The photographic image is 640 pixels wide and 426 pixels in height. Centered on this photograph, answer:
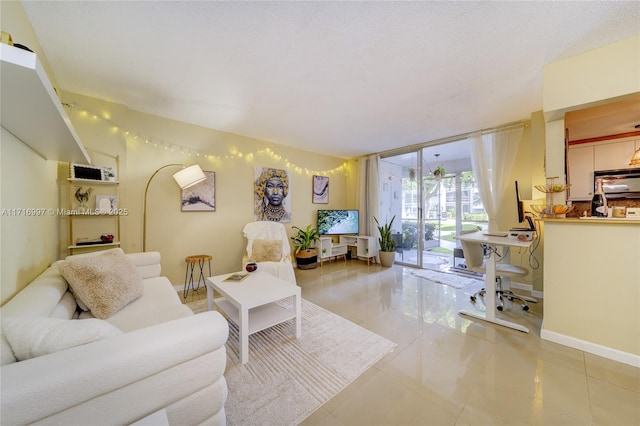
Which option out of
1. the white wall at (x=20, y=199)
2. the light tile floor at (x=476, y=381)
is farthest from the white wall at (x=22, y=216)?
the light tile floor at (x=476, y=381)

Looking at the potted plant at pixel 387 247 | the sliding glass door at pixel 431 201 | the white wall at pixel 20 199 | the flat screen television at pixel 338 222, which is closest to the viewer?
the white wall at pixel 20 199

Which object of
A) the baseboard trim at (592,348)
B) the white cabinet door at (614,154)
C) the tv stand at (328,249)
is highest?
the white cabinet door at (614,154)

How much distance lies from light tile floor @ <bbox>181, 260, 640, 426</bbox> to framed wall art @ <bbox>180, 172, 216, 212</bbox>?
2499mm

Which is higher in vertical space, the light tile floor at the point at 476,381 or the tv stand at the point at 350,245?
the tv stand at the point at 350,245

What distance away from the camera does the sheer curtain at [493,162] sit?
3.39 m

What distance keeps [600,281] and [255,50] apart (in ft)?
11.0

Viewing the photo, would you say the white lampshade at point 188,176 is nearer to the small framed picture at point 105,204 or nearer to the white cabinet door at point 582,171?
the small framed picture at point 105,204

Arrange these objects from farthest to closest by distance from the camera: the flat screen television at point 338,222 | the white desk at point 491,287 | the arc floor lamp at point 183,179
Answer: the flat screen television at point 338,222 < the arc floor lamp at point 183,179 < the white desk at point 491,287

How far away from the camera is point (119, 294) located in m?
1.65

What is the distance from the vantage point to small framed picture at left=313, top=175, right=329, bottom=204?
4988 millimetres

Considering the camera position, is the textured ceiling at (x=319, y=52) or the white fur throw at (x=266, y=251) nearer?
the textured ceiling at (x=319, y=52)

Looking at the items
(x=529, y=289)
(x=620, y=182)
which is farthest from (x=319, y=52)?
(x=620, y=182)

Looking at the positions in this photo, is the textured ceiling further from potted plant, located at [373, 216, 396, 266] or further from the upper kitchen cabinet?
potted plant, located at [373, 216, 396, 266]

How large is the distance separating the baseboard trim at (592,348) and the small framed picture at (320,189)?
3861 millimetres
